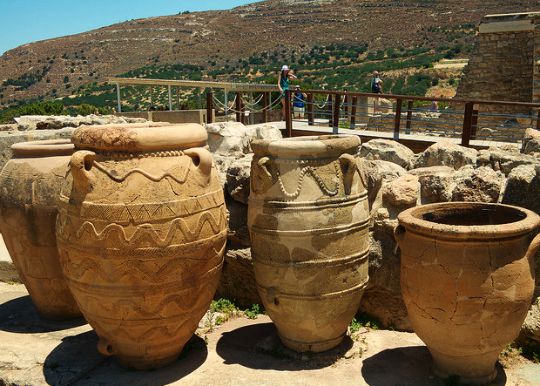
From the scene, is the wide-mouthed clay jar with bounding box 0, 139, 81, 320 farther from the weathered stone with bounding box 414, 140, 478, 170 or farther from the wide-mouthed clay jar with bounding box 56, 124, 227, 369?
the weathered stone with bounding box 414, 140, 478, 170

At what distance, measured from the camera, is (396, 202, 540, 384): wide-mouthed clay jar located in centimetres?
323

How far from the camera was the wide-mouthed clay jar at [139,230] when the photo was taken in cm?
340

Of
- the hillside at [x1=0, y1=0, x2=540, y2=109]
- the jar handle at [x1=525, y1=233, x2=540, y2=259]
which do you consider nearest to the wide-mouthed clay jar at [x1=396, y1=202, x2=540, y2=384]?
the jar handle at [x1=525, y1=233, x2=540, y2=259]

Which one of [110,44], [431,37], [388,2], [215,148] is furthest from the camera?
[110,44]

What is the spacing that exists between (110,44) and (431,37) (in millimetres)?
40556

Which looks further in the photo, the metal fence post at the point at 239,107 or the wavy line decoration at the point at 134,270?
the metal fence post at the point at 239,107

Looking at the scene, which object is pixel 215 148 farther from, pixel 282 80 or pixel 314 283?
pixel 282 80

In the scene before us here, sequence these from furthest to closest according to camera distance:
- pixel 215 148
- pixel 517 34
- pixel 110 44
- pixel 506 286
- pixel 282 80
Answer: pixel 110 44 → pixel 517 34 → pixel 282 80 → pixel 215 148 → pixel 506 286

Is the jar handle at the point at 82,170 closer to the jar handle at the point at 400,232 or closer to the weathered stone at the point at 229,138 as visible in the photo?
the jar handle at the point at 400,232

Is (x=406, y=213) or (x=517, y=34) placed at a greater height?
(x=517, y=34)

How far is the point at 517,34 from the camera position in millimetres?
17938

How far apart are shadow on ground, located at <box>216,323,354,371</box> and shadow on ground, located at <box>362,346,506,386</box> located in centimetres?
26

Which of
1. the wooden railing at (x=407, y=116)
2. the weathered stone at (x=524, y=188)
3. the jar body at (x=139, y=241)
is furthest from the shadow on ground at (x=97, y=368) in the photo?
the wooden railing at (x=407, y=116)

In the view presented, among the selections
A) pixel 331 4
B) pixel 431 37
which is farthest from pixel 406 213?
pixel 331 4
